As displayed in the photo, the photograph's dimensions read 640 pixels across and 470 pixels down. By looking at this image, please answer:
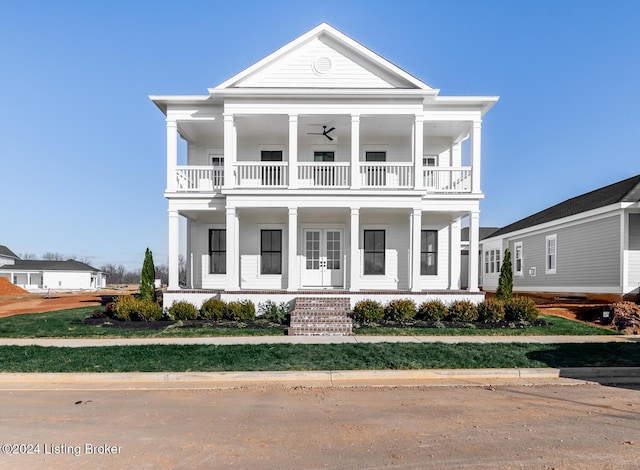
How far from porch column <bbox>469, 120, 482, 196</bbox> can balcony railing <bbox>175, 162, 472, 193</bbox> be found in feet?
0.86

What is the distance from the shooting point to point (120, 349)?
1000 centimetres

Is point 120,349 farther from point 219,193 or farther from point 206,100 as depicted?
point 206,100

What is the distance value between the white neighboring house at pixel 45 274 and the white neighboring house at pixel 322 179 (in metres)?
50.4

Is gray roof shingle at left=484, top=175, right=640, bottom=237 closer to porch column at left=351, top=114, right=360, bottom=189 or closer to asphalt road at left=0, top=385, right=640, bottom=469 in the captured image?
porch column at left=351, top=114, right=360, bottom=189

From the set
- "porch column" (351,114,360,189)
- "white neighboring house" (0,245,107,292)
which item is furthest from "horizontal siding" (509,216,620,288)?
"white neighboring house" (0,245,107,292)

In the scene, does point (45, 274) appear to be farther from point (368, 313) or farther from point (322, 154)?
point (368, 313)

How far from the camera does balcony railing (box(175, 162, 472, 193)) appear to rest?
15759 mm

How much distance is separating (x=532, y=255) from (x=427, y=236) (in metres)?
9.89

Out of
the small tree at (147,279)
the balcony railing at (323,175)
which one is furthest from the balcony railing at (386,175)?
the small tree at (147,279)

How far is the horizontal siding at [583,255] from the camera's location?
56.7 ft

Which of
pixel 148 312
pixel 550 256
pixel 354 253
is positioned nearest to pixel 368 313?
pixel 354 253

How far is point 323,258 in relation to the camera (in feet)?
57.7

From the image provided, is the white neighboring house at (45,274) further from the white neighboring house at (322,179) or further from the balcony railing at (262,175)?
the balcony railing at (262,175)

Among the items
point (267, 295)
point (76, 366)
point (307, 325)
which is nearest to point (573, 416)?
point (307, 325)
